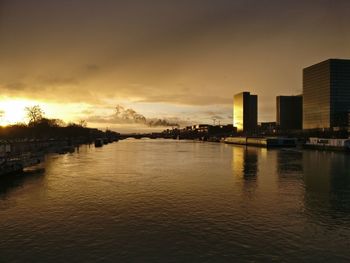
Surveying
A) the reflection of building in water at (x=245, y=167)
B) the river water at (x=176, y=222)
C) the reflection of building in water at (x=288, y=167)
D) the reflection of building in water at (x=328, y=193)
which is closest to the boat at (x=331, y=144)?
the reflection of building in water at (x=288, y=167)

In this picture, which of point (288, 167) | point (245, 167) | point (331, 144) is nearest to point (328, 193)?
point (288, 167)

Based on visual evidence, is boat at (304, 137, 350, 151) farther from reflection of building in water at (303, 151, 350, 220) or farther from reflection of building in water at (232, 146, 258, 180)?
reflection of building in water at (303, 151, 350, 220)

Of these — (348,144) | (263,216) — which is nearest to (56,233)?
(263,216)

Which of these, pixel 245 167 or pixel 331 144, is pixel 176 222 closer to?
pixel 245 167

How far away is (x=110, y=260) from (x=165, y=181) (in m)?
27.6

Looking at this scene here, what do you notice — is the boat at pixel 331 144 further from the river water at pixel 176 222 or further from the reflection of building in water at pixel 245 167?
the river water at pixel 176 222

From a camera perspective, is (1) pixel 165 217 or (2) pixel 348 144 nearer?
(1) pixel 165 217

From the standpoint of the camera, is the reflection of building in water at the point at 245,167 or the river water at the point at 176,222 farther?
the reflection of building in water at the point at 245,167

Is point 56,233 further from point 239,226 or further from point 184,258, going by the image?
point 239,226

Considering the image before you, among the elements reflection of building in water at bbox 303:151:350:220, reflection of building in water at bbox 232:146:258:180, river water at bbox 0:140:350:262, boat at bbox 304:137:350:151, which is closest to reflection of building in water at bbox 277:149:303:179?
reflection of building in water at bbox 303:151:350:220

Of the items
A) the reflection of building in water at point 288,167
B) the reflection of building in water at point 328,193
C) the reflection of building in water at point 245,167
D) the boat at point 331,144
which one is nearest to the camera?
the reflection of building in water at point 328,193

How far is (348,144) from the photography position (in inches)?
4122

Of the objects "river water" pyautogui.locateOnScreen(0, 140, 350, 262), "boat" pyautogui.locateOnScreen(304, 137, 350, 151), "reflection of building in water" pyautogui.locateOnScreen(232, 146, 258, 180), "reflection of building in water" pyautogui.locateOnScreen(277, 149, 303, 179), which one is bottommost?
"river water" pyautogui.locateOnScreen(0, 140, 350, 262)

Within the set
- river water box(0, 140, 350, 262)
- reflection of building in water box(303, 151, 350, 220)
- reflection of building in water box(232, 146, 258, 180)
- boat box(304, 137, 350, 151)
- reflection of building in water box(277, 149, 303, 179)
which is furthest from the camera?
boat box(304, 137, 350, 151)
